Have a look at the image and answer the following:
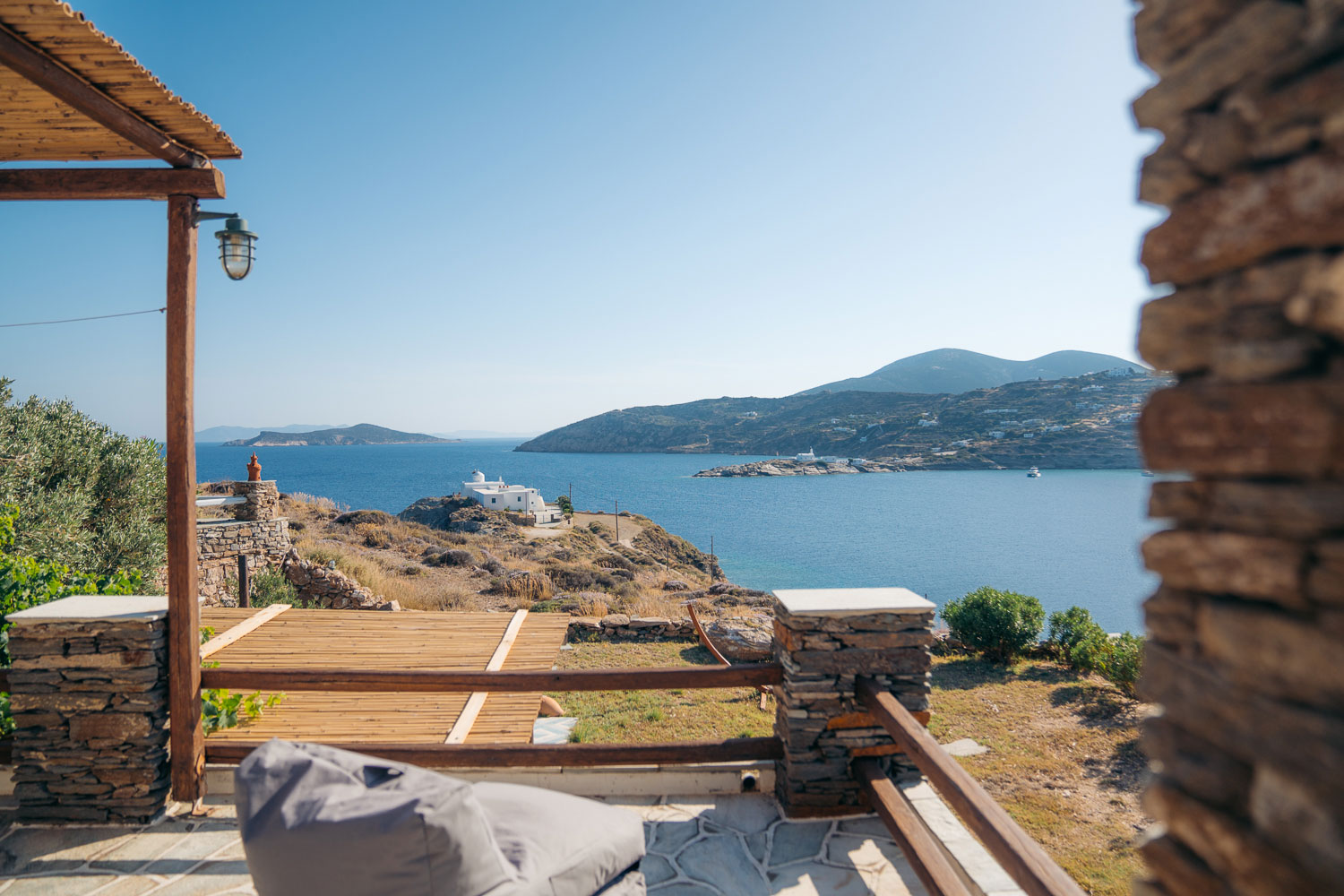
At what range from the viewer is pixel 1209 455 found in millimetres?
1066

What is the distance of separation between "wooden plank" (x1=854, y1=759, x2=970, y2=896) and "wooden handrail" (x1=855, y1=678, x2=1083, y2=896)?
14.3 inches

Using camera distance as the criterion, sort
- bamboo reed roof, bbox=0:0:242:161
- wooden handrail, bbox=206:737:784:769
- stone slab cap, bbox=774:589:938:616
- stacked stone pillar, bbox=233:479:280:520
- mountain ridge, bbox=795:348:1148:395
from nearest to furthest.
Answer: bamboo reed roof, bbox=0:0:242:161 → stone slab cap, bbox=774:589:938:616 → wooden handrail, bbox=206:737:784:769 → stacked stone pillar, bbox=233:479:280:520 → mountain ridge, bbox=795:348:1148:395

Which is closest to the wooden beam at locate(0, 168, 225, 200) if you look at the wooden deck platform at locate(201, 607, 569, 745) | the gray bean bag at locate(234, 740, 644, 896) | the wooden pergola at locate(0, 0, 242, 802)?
the wooden pergola at locate(0, 0, 242, 802)

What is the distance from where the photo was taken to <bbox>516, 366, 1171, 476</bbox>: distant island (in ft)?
230

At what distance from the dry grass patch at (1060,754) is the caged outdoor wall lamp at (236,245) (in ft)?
21.3

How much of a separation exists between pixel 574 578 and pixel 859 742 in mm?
14630

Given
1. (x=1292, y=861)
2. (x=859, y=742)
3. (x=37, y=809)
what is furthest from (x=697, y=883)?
(x=37, y=809)

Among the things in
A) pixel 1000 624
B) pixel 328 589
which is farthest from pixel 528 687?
pixel 328 589

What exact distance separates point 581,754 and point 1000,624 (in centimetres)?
900

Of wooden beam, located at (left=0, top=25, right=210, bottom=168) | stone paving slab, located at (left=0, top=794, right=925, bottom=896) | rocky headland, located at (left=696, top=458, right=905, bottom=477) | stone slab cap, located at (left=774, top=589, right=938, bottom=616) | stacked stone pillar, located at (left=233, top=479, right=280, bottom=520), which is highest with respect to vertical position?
wooden beam, located at (left=0, top=25, right=210, bottom=168)

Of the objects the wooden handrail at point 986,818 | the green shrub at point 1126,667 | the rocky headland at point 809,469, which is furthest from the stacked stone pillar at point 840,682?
the rocky headland at point 809,469

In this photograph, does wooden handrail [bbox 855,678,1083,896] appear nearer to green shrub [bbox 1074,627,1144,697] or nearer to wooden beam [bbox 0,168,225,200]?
wooden beam [bbox 0,168,225,200]

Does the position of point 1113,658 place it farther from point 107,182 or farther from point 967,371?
point 967,371

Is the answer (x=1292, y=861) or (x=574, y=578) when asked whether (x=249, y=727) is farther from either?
(x=574, y=578)
